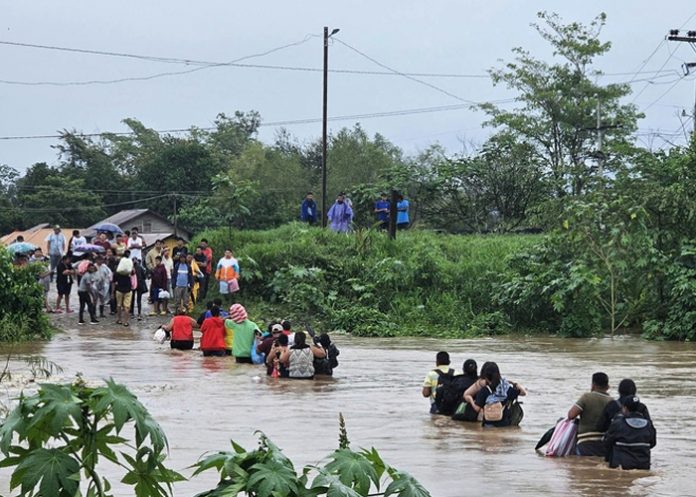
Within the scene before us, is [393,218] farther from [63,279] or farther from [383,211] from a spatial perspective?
[63,279]

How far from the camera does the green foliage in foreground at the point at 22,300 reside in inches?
1065

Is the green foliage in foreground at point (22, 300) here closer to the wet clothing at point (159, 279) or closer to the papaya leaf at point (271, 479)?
the wet clothing at point (159, 279)

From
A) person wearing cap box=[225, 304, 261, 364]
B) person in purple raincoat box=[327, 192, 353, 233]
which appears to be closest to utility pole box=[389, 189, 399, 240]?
person in purple raincoat box=[327, 192, 353, 233]

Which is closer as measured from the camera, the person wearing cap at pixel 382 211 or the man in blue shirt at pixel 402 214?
the person wearing cap at pixel 382 211

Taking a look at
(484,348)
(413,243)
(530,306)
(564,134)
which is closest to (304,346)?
(484,348)

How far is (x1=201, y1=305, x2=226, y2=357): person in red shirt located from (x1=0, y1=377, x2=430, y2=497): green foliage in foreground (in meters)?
20.2

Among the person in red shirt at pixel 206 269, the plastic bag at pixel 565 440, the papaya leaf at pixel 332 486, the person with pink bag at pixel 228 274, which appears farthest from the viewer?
the person in red shirt at pixel 206 269

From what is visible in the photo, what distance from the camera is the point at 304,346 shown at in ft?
68.7

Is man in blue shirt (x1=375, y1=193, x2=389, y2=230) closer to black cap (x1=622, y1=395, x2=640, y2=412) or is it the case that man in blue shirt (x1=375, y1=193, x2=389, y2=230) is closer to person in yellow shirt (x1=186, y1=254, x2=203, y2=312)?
person in yellow shirt (x1=186, y1=254, x2=203, y2=312)

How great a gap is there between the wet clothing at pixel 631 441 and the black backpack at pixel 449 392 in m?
3.87

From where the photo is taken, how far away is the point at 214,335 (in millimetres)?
→ 24578

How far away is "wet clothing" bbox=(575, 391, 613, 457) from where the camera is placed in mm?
13414

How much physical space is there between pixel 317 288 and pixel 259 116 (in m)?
81.4

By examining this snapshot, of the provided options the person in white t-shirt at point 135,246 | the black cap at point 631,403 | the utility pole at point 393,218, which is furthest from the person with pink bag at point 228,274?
the black cap at point 631,403
